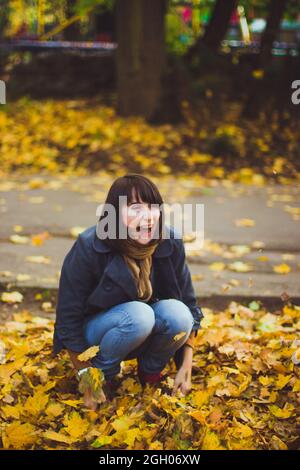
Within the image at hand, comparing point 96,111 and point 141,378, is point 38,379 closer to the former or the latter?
point 141,378

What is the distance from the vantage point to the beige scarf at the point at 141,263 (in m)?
2.64

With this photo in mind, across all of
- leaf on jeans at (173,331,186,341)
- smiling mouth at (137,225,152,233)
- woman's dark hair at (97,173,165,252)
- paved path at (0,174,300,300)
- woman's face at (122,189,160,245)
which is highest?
woman's dark hair at (97,173,165,252)

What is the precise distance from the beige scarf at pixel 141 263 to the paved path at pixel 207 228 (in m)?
1.43

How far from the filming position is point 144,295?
2803mm

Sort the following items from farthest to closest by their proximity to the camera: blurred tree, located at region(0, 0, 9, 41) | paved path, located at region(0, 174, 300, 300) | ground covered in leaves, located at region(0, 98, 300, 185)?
blurred tree, located at region(0, 0, 9, 41) < ground covered in leaves, located at region(0, 98, 300, 185) < paved path, located at region(0, 174, 300, 300)

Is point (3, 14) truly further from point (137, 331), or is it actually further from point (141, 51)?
point (137, 331)

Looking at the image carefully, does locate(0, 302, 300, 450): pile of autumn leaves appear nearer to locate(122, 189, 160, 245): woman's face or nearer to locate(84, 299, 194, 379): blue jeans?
locate(84, 299, 194, 379): blue jeans

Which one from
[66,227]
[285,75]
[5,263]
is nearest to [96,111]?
[285,75]

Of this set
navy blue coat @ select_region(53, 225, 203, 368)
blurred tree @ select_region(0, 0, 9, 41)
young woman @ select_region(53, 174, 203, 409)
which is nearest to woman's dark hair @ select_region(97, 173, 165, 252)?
young woman @ select_region(53, 174, 203, 409)

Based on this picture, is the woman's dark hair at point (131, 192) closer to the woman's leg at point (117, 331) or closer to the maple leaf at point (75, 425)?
the woman's leg at point (117, 331)

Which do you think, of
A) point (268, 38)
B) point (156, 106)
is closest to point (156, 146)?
point (156, 106)

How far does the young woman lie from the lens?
259 centimetres

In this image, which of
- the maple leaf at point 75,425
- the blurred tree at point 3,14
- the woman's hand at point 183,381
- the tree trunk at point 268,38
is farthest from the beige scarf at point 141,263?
the blurred tree at point 3,14
